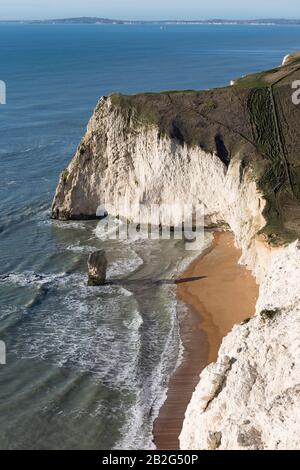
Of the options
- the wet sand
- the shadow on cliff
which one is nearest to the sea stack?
the shadow on cliff

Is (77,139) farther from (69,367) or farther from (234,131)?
(69,367)

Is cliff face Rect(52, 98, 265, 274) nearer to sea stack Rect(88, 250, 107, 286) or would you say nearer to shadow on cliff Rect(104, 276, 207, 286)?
shadow on cliff Rect(104, 276, 207, 286)

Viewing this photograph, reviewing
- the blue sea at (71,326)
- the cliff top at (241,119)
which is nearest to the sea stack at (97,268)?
the blue sea at (71,326)

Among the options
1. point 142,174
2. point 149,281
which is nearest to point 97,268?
point 149,281
